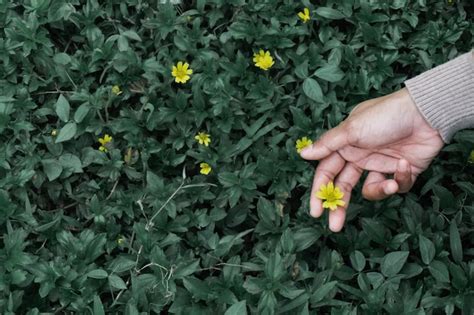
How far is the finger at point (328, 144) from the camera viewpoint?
2135 mm

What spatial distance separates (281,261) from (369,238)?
0.39 m

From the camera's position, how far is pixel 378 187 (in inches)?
81.1

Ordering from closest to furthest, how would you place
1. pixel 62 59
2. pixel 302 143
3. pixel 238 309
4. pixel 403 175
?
pixel 238 309
pixel 403 175
pixel 302 143
pixel 62 59

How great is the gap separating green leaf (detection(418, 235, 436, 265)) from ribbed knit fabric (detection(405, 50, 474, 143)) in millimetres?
372

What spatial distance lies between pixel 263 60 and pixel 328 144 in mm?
622

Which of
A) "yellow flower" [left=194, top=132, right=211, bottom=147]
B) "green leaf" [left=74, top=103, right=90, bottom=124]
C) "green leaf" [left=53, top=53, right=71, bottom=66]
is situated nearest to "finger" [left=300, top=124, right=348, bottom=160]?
"yellow flower" [left=194, top=132, right=211, bottom=147]

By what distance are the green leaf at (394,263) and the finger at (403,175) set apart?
23 centimetres

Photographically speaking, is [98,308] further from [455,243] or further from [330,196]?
[455,243]

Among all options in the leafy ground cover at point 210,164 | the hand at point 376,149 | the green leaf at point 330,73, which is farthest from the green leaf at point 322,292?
the green leaf at point 330,73

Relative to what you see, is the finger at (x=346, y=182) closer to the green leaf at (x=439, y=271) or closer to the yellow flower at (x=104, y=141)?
the green leaf at (x=439, y=271)

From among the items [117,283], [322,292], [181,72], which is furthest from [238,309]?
[181,72]

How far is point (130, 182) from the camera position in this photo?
253cm

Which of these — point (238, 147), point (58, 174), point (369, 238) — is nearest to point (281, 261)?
point (369, 238)

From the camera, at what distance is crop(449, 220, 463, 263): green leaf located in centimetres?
217
